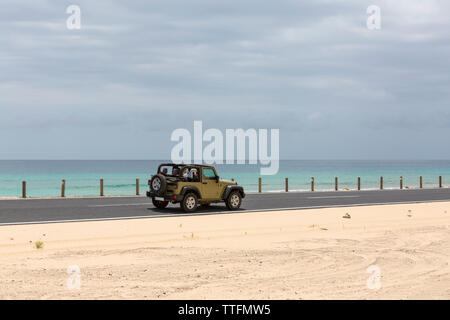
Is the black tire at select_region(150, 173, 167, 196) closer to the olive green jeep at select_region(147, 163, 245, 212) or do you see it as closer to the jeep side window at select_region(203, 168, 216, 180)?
the olive green jeep at select_region(147, 163, 245, 212)

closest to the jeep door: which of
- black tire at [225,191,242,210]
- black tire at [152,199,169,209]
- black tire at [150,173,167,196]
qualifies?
black tire at [225,191,242,210]

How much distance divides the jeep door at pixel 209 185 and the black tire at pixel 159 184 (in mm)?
1670

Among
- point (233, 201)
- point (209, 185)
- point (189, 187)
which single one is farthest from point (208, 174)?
point (233, 201)

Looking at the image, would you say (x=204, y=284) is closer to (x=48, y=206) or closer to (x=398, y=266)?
(x=398, y=266)

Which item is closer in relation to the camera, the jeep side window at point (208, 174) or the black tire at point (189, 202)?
the black tire at point (189, 202)

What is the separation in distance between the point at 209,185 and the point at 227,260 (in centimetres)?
1140

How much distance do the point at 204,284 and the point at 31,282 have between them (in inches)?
113

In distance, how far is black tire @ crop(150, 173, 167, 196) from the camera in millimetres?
21263

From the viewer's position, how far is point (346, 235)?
48.8 feet

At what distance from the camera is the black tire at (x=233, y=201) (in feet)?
74.8

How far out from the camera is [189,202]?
854 inches

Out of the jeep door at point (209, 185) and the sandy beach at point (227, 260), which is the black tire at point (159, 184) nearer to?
the jeep door at point (209, 185)

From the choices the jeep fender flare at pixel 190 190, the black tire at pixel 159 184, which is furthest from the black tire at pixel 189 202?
the black tire at pixel 159 184
